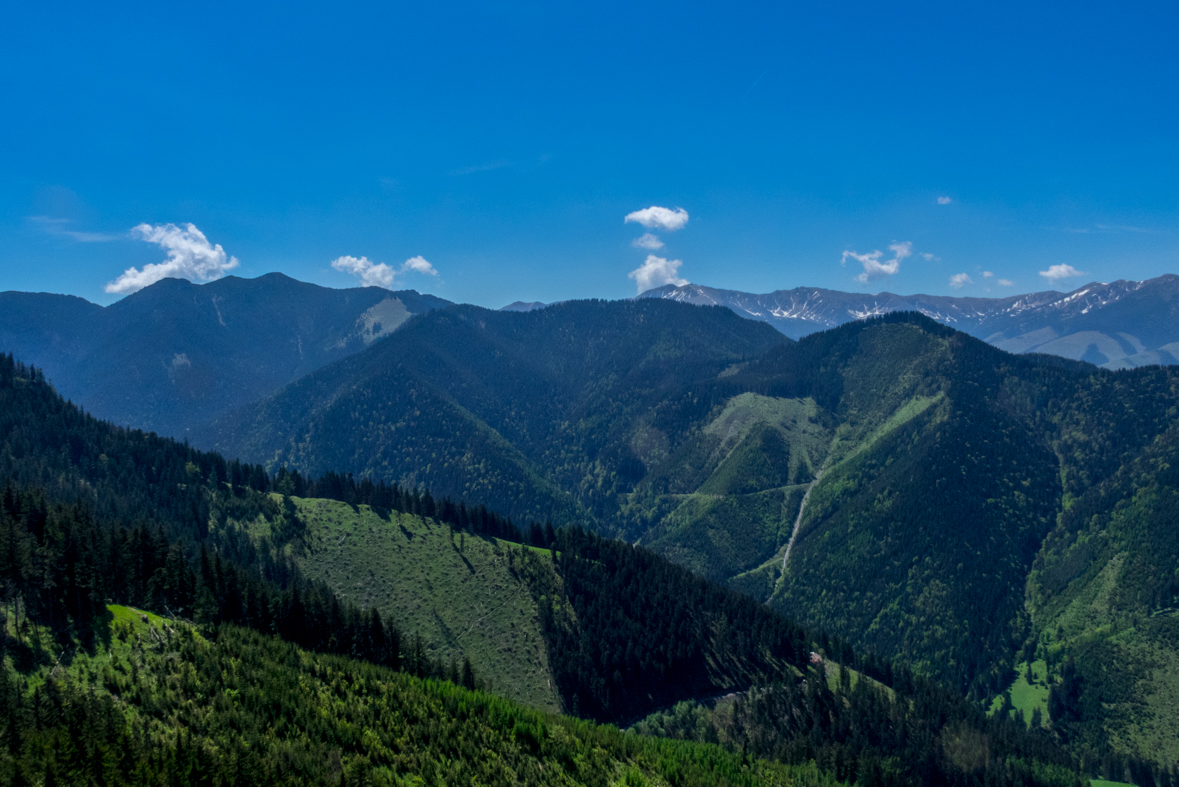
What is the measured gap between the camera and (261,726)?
65.9 metres

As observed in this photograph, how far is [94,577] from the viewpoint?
73812mm

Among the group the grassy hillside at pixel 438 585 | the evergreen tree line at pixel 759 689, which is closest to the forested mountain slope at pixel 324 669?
the evergreen tree line at pixel 759 689

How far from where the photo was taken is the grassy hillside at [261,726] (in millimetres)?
51969

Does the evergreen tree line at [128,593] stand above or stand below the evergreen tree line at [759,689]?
above

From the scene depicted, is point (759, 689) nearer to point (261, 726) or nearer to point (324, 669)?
point (324, 669)

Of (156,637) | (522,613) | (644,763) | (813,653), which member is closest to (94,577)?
(156,637)

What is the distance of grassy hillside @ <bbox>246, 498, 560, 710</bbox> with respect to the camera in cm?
15225

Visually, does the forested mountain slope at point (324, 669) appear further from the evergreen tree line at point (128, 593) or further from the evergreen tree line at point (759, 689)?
the evergreen tree line at point (759, 689)

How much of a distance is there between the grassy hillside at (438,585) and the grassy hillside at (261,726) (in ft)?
167

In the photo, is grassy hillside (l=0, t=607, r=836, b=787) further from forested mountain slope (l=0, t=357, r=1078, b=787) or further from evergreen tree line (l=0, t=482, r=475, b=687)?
evergreen tree line (l=0, t=482, r=475, b=687)

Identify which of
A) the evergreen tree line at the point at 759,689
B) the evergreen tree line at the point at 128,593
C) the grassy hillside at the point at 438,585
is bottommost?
the evergreen tree line at the point at 759,689

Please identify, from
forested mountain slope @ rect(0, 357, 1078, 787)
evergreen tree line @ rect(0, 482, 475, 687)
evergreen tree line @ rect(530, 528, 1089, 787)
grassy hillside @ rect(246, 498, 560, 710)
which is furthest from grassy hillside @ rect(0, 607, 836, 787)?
grassy hillside @ rect(246, 498, 560, 710)

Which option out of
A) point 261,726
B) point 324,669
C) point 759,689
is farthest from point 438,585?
point 261,726

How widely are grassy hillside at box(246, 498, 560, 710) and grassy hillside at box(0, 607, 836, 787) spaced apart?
167ft
